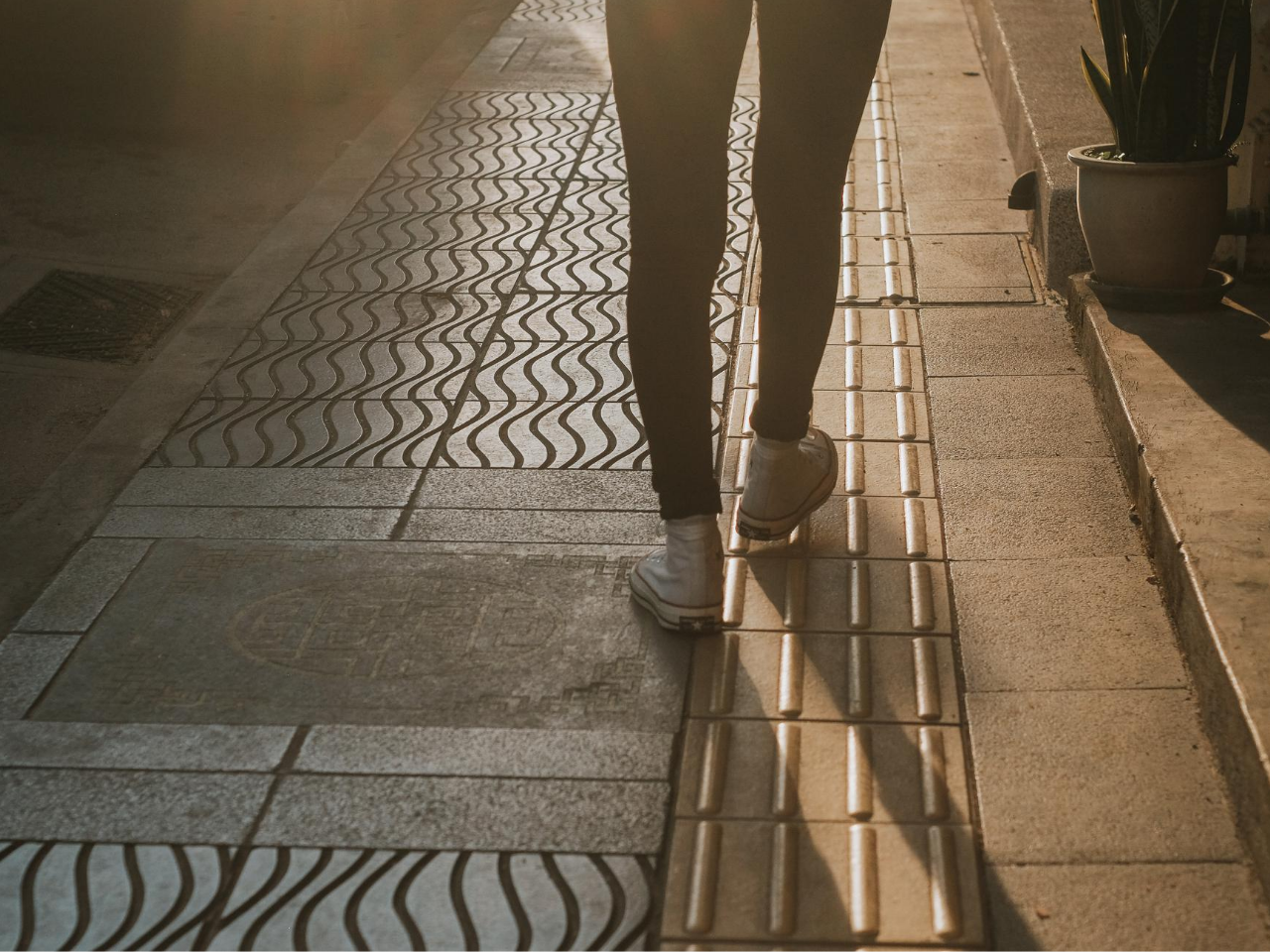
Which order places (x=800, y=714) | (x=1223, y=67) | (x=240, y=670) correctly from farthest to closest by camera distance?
(x=1223, y=67) → (x=240, y=670) → (x=800, y=714)

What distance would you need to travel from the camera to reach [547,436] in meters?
3.25

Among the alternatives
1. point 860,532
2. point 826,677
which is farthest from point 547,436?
point 826,677

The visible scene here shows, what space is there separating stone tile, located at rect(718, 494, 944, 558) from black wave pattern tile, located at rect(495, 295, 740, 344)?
945 millimetres

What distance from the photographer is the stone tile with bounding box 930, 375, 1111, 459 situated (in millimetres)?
3055

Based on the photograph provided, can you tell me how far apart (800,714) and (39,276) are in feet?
10.6

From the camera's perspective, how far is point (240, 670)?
240 centimetres

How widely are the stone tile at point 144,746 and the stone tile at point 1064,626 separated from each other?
1.08 m

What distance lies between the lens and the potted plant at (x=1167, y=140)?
3338 millimetres

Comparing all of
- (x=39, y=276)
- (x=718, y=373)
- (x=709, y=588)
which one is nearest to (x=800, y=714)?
(x=709, y=588)

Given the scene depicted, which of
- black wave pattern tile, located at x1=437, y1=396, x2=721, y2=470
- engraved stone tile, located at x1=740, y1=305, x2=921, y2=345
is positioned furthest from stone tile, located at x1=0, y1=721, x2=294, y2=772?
engraved stone tile, located at x1=740, y1=305, x2=921, y2=345

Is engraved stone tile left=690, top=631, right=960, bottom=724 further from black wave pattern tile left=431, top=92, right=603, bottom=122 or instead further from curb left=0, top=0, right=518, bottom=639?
black wave pattern tile left=431, top=92, right=603, bottom=122

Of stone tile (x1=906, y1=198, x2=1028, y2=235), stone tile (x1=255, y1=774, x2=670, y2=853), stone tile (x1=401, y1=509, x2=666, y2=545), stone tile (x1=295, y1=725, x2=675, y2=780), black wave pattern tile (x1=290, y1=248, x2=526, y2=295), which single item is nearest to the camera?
stone tile (x1=255, y1=774, x2=670, y2=853)

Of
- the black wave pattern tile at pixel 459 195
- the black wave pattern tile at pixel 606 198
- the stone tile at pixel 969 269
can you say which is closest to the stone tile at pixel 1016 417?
the stone tile at pixel 969 269

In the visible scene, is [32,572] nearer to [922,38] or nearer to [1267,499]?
[1267,499]
